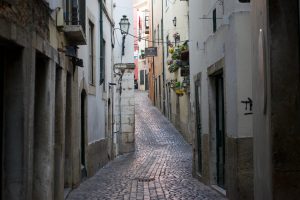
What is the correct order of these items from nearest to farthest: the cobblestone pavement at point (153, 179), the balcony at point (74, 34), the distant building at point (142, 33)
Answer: the balcony at point (74, 34) → the cobblestone pavement at point (153, 179) → the distant building at point (142, 33)

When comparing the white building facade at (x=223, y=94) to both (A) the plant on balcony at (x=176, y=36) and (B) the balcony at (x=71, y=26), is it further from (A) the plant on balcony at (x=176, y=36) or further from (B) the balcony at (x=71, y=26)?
(A) the plant on balcony at (x=176, y=36)

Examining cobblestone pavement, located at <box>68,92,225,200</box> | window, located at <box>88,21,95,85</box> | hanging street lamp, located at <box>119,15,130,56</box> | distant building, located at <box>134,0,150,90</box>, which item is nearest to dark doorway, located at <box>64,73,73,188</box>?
cobblestone pavement, located at <box>68,92,225,200</box>

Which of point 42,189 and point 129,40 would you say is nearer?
point 42,189

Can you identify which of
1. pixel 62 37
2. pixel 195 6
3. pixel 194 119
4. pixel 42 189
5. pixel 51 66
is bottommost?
pixel 42 189

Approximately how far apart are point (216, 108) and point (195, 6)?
3.77 meters

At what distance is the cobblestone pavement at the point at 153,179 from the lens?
10.1 metres

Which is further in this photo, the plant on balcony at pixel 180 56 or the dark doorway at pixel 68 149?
the plant on balcony at pixel 180 56

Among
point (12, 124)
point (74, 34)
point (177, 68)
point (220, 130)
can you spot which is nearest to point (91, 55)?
point (74, 34)

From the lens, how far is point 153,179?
12.8m

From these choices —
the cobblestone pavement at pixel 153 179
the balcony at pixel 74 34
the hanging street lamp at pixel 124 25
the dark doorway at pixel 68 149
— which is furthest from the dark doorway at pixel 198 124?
the hanging street lamp at pixel 124 25

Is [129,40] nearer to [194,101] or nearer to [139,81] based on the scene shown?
[194,101]

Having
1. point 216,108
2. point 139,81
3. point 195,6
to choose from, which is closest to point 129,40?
point 195,6

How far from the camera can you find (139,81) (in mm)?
58719

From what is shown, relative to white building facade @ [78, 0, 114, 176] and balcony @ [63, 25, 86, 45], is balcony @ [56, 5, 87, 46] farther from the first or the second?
white building facade @ [78, 0, 114, 176]
